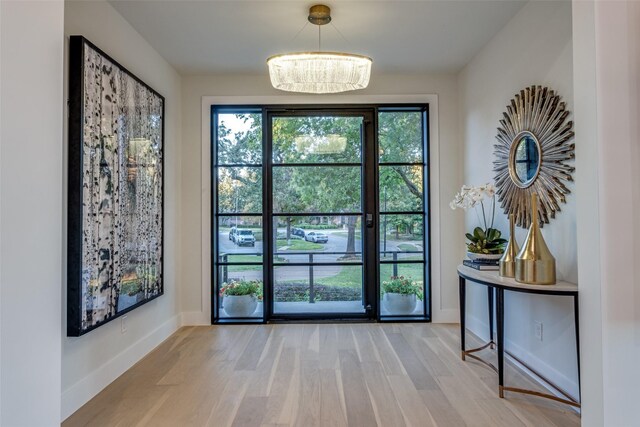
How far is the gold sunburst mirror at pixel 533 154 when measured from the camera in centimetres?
236

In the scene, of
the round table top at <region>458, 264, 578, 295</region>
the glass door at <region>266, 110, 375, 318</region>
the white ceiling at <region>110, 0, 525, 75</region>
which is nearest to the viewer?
the round table top at <region>458, 264, 578, 295</region>

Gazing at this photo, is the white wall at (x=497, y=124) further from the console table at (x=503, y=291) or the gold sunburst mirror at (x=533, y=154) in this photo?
the console table at (x=503, y=291)

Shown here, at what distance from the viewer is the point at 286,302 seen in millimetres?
4176

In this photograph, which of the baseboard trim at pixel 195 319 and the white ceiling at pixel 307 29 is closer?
the white ceiling at pixel 307 29

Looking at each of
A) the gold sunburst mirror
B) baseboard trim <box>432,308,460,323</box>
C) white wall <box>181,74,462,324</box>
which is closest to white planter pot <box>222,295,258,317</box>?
white wall <box>181,74,462,324</box>

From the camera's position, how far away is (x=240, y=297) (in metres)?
4.04

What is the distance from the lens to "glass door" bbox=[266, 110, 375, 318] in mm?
4145

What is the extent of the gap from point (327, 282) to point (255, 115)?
1.97m

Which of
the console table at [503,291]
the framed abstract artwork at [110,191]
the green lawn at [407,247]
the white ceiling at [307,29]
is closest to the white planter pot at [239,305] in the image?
the framed abstract artwork at [110,191]

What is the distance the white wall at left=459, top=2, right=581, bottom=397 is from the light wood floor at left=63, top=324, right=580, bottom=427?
0.25 m

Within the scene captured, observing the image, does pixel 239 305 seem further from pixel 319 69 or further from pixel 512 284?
pixel 512 284

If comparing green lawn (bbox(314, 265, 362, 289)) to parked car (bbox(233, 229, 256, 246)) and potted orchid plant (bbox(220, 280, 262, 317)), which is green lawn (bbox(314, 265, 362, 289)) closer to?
potted orchid plant (bbox(220, 280, 262, 317))
